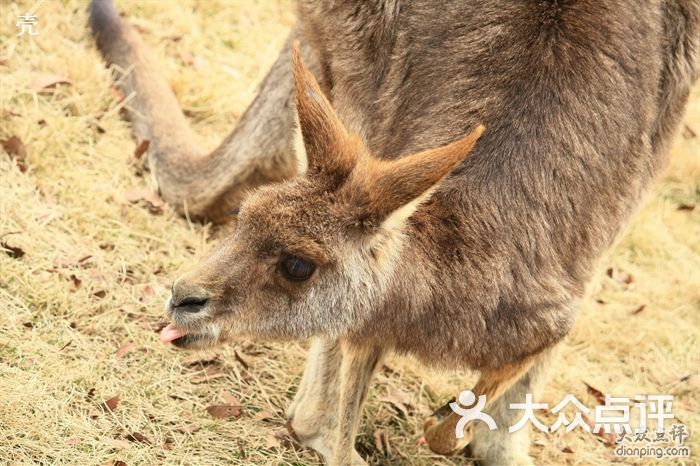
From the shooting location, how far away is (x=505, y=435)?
544 centimetres

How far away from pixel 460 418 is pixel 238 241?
148cm

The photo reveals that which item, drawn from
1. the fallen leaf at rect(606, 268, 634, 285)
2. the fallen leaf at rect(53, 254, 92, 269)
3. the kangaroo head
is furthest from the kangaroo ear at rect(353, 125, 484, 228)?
the fallen leaf at rect(606, 268, 634, 285)

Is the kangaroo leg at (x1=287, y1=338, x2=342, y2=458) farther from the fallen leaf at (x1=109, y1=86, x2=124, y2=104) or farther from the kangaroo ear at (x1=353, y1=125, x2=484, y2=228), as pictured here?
the fallen leaf at (x1=109, y1=86, x2=124, y2=104)

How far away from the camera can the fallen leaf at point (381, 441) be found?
541cm

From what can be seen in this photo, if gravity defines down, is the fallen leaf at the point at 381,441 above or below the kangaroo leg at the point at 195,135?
below

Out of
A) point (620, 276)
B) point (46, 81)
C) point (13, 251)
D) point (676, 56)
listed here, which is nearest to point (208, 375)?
point (13, 251)

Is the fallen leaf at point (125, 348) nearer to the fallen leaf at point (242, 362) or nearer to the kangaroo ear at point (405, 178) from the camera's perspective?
the fallen leaf at point (242, 362)

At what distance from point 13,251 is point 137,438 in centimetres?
148

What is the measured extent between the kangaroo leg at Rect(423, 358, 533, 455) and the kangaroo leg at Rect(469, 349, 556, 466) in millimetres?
109

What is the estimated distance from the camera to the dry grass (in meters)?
4.93

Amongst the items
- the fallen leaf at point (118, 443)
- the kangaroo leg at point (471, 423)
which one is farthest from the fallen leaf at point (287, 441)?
the fallen leaf at point (118, 443)

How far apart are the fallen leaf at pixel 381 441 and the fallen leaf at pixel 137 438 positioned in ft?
4.11

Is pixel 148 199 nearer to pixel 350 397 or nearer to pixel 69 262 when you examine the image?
pixel 69 262

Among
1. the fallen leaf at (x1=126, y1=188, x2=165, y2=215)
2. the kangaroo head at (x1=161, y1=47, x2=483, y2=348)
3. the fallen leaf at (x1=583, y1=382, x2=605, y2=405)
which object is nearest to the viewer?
the kangaroo head at (x1=161, y1=47, x2=483, y2=348)
